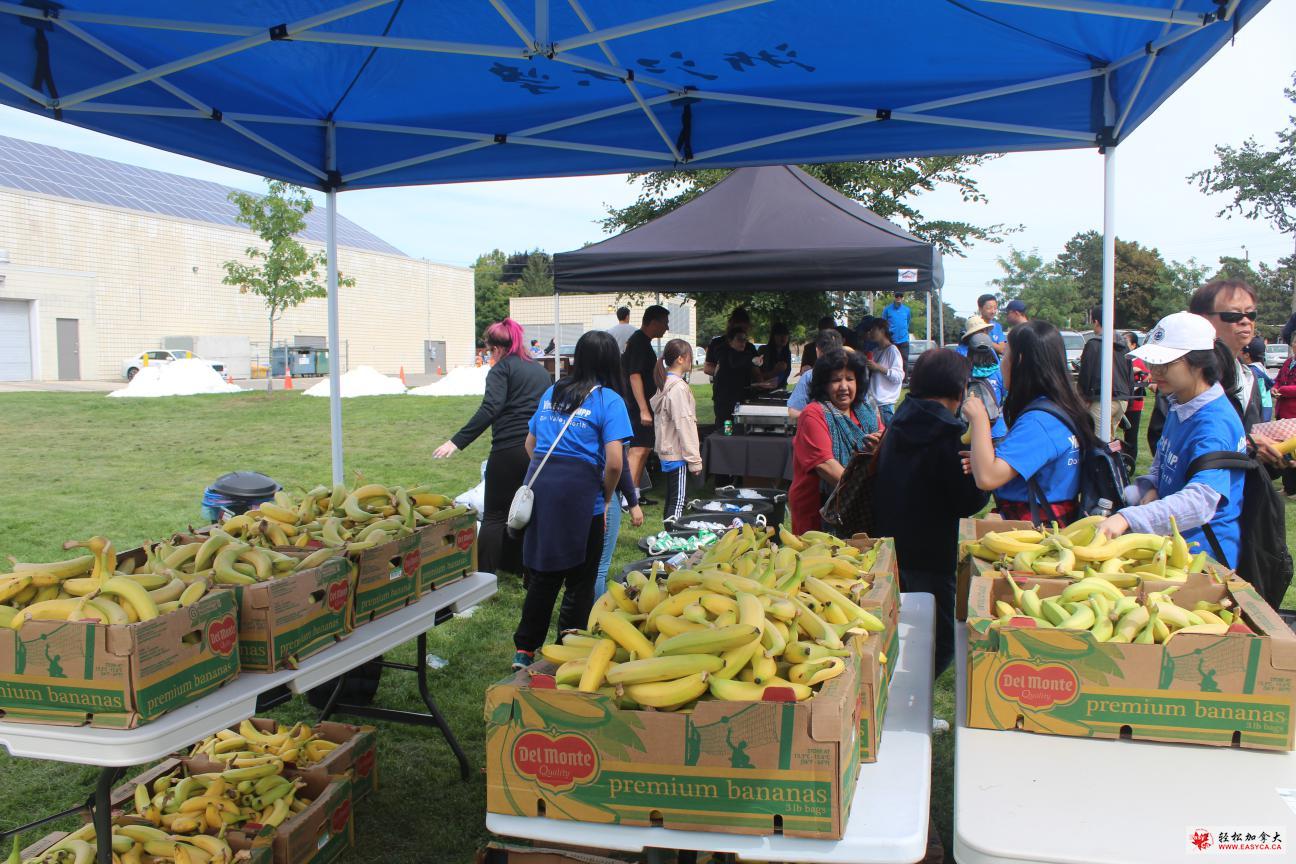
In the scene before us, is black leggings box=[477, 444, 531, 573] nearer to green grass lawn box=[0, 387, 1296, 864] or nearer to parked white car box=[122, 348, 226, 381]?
green grass lawn box=[0, 387, 1296, 864]

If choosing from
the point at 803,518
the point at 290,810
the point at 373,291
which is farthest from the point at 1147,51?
the point at 373,291

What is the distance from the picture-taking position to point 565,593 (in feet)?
14.9

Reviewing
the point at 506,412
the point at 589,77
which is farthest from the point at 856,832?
the point at 506,412

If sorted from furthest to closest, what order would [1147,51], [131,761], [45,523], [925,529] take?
[45,523] < [925,529] < [1147,51] < [131,761]

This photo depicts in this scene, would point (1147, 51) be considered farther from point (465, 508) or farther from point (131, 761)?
point (131, 761)

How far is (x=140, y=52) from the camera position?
3924 millimetres

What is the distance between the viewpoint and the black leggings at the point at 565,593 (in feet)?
14.7

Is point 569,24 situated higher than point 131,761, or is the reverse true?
point 569,24

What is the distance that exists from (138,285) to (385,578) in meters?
37.7

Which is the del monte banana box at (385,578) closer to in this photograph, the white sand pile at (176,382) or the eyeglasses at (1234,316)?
the eyeglasses at (1234,316)

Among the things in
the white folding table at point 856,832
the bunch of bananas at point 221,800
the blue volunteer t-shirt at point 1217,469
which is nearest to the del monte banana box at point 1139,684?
the white folding table at point 856,832

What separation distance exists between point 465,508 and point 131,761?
197 centimetres

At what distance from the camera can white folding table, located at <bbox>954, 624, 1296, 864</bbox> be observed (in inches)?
67.1

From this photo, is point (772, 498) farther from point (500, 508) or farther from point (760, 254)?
point (760, 254)
